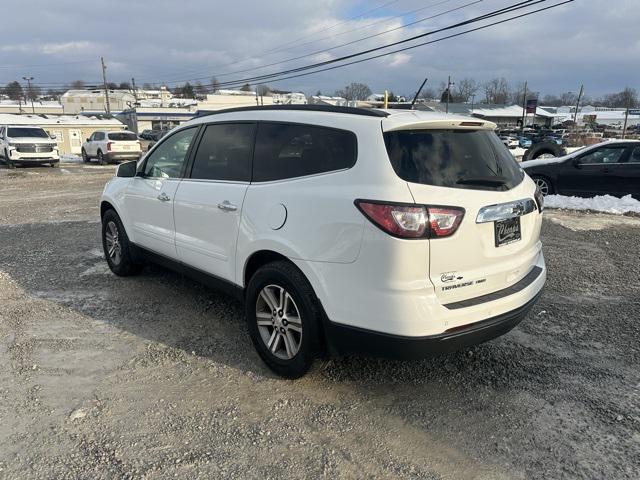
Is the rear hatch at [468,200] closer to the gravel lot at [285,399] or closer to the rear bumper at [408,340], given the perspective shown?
the rear bumper at [408,340]

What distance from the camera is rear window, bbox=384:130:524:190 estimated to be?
288 centimetres

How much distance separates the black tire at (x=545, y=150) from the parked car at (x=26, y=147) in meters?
20.2

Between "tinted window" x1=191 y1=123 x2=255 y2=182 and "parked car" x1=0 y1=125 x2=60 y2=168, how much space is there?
21438 millimetres

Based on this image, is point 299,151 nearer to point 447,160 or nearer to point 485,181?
point 447,160

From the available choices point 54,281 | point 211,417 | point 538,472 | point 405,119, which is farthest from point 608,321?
point 54,281

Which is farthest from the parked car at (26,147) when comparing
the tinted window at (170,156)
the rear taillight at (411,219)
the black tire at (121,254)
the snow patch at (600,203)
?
the rear taillight at (411,219)

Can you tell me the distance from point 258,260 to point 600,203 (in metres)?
8.93

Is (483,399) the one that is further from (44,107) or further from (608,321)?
(44,107)

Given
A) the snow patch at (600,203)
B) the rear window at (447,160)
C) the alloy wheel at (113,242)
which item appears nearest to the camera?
the rear window at (447,160)

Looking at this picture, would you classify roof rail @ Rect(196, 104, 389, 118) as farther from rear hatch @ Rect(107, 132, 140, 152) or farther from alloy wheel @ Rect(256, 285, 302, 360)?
rear hatch @ Rect(107, 132, 140, 152)

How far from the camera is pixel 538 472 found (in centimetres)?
255

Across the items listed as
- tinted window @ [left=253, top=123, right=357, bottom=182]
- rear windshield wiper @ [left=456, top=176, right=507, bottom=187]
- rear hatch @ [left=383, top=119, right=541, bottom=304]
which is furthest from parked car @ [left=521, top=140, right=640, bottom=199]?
tinted window @ [left=253, top=123, right=357, bottom=182]

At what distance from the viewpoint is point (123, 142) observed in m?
25.2

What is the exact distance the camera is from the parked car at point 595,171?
1012cm
